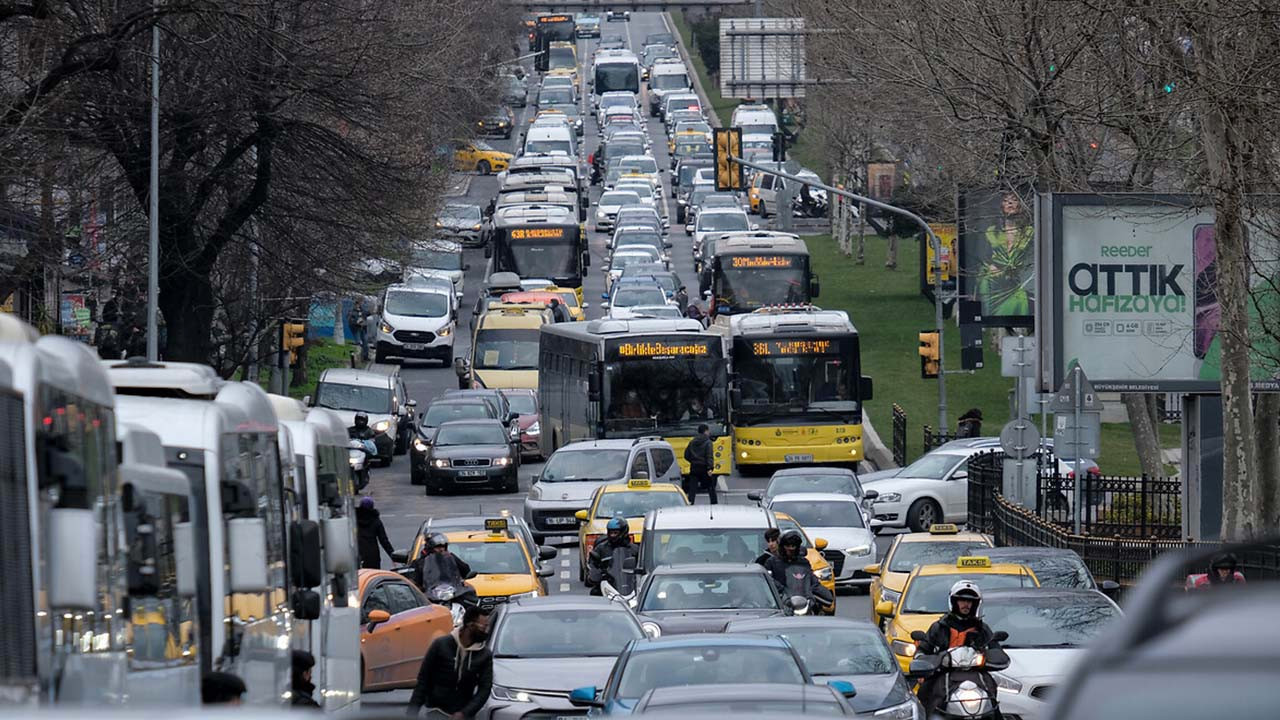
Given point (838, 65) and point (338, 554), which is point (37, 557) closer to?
point (338, 554)

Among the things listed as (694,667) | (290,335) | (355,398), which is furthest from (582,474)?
(694,667)

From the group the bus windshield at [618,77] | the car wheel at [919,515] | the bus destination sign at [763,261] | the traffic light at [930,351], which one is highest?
the bus windshield at [618,77]

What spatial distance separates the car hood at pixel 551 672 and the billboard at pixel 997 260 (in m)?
21.6

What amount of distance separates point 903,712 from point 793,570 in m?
5.92

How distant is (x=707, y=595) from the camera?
1905 centimetres

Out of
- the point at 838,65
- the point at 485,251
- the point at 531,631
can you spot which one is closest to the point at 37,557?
the point at 531,631

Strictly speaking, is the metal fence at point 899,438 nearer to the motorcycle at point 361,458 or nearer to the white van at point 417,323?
the motorcycle at point 361,458

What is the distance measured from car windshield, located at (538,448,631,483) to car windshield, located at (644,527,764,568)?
10.3 meters

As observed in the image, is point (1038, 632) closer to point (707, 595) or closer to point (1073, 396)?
point (707, 595)

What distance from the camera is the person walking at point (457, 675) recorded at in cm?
1388

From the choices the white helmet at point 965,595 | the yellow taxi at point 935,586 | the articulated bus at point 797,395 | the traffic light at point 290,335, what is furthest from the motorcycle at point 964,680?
the traffic light at point 290,335

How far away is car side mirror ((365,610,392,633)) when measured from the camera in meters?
18.0

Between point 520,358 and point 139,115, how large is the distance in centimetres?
1810

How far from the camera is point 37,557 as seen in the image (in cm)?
696
